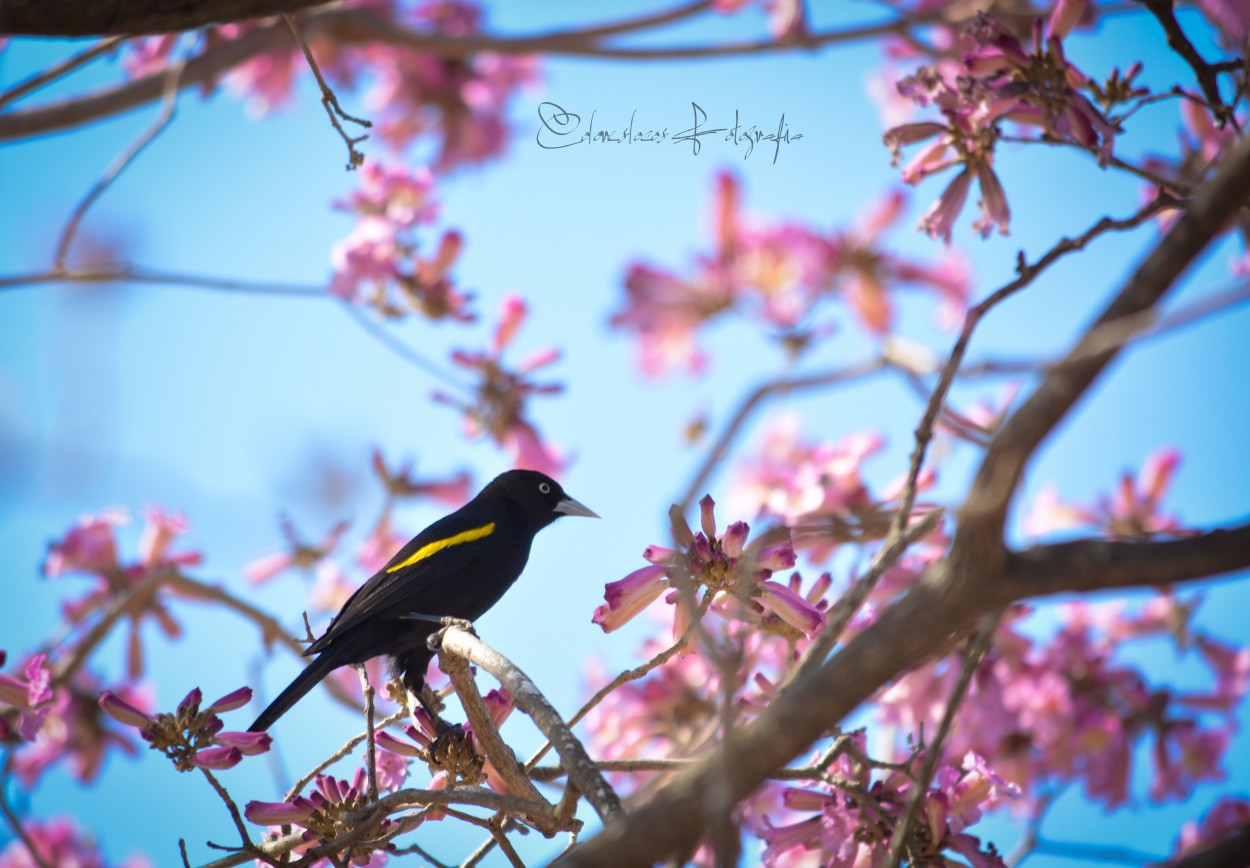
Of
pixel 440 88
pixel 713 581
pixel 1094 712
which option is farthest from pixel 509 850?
pixel 440 88

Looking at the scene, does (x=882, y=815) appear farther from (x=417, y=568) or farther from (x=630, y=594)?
(x=417, y=568)

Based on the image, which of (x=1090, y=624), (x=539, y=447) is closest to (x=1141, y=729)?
(x=1090, y=624)

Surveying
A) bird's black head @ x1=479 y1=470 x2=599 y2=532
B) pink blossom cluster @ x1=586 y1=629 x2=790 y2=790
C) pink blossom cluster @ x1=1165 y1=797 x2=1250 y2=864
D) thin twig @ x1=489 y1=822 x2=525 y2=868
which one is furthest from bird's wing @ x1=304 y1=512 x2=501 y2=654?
pink blossom cluster @ x1=1165 y1=797 x2=1250 y2=864

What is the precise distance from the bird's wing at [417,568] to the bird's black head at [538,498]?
0.26 m

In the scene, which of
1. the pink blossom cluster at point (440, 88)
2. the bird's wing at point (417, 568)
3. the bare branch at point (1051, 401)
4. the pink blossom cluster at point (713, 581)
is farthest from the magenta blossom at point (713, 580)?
the pink blossom cluster at point (440, 88)

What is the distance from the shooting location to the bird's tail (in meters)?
2.99

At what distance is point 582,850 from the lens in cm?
159

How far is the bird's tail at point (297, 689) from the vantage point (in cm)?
299

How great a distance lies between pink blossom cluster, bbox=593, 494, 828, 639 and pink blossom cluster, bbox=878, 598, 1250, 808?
169 centimetres

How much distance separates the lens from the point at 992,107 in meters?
2.58

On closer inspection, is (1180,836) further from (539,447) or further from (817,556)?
(539,447)

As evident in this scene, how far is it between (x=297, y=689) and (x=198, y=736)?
790 millimetres

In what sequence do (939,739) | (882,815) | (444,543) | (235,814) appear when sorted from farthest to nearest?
1. (444,543)
2. (882,815)
3. (235,814)
4. (939,739)

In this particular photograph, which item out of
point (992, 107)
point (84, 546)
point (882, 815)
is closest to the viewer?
point (882, 815)
